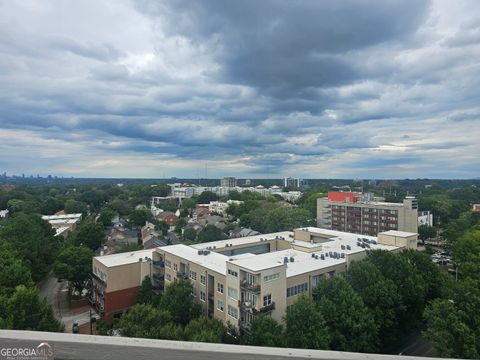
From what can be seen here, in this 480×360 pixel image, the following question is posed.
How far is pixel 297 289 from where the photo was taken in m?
20.5

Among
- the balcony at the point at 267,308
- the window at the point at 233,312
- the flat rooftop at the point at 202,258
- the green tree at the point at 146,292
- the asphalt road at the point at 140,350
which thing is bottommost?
the green tree at the point at 146,292

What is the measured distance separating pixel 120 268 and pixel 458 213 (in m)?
70.6

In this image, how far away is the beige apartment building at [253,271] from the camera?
60.4ft

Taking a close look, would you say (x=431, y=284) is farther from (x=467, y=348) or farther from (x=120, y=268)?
(x=120, y=268)

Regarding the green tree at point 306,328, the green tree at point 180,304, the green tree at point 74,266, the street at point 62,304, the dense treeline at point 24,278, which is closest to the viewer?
the green tree at point 306,328

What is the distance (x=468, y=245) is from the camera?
27.2 meters

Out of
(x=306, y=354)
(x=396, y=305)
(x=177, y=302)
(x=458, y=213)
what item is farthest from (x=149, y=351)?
(x=458, y=213)

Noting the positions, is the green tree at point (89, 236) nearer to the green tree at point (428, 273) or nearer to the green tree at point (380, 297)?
the green tree at point (380, 297)

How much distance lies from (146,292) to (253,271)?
11.9 metres

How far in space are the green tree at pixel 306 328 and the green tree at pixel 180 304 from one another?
6963mm

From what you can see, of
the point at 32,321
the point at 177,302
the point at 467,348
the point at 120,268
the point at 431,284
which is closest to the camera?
the point at 467,348

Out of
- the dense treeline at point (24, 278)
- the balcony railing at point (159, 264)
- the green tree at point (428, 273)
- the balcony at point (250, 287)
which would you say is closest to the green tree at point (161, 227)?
A: the dense treeline at point (24, 278)

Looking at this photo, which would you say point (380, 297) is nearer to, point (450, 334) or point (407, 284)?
point (407, 284)

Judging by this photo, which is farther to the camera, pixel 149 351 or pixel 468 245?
pixel 468 245
